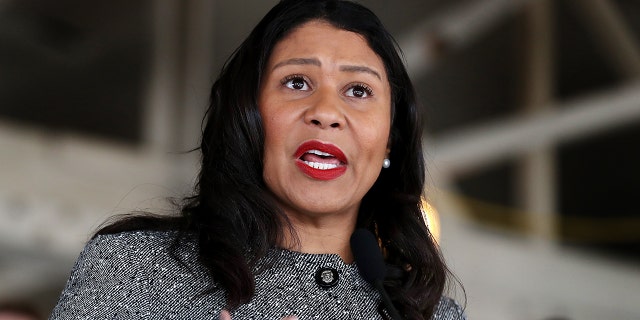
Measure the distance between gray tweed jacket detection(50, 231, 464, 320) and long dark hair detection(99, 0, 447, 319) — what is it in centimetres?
4

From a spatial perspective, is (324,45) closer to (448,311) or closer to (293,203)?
(293,203)

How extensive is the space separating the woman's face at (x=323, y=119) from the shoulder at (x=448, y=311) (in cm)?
29

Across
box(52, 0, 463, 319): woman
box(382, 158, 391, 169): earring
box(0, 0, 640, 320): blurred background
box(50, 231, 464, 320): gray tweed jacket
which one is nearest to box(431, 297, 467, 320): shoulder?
box(52, 0, 463, 319): woman

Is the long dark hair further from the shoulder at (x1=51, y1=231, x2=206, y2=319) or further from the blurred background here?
the blurred background

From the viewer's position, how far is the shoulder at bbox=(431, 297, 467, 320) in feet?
7.76

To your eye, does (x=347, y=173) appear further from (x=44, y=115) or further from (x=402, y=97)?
(x=44, y=115)

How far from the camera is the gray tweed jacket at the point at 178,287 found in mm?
1990

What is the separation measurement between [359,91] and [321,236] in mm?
306

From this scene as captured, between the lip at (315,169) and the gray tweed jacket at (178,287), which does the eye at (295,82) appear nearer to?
the lip at (315,169)

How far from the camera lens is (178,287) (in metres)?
2.04

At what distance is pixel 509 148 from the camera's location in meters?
9.09

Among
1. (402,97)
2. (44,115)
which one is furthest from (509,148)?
(402,97)

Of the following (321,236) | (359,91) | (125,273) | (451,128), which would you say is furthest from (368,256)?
(451,128)

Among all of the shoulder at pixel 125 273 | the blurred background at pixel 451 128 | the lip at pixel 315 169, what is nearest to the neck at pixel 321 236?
the lip at pixel 315 169
